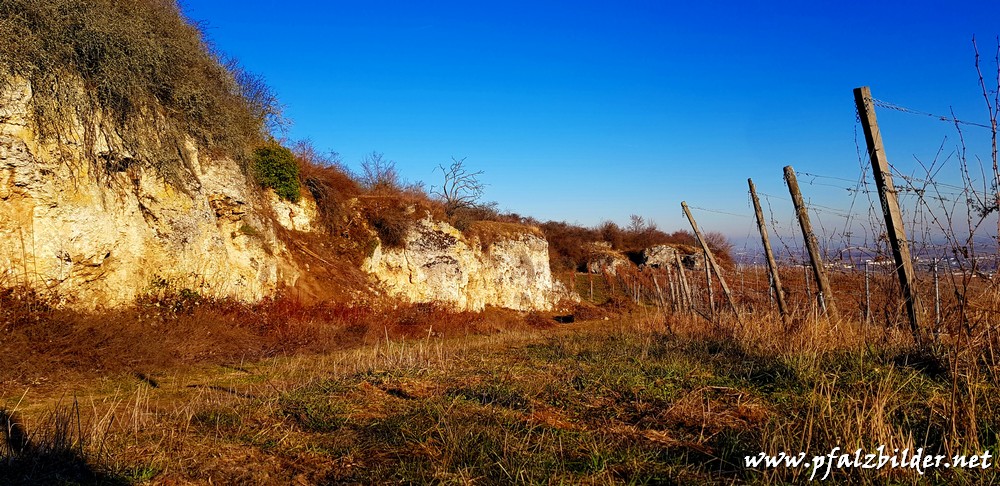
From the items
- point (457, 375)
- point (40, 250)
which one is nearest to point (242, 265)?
point (40, 250)

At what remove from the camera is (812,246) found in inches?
303

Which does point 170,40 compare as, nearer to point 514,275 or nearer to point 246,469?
point 246,469

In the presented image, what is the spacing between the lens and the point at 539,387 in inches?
212

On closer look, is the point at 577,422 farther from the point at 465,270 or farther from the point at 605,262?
the point at 605,262

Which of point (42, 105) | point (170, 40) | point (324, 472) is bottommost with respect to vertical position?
point (324, 472)

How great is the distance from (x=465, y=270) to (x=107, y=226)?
570 inches

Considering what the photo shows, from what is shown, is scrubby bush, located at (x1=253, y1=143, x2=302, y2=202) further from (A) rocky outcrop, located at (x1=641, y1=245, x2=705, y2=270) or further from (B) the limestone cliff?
(A) rocky outcrop, located at (x1=641, y1=245, x2=705, y2=270)

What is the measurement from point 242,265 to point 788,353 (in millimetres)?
14031

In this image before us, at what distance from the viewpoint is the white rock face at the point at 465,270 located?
21547 millimetres

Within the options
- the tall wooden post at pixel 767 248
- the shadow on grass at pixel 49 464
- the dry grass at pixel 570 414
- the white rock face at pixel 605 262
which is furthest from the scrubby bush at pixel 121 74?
the white rock face at pixel 605 262

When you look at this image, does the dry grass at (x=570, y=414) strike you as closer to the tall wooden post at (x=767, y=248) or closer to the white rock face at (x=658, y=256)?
the tall wooden post at (x=767, y=248)

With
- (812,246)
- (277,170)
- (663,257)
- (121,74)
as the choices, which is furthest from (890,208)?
(663,257)

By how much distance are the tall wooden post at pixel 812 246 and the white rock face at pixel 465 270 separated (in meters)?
15.4

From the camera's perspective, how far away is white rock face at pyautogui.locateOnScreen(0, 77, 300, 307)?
1011 centimetres
